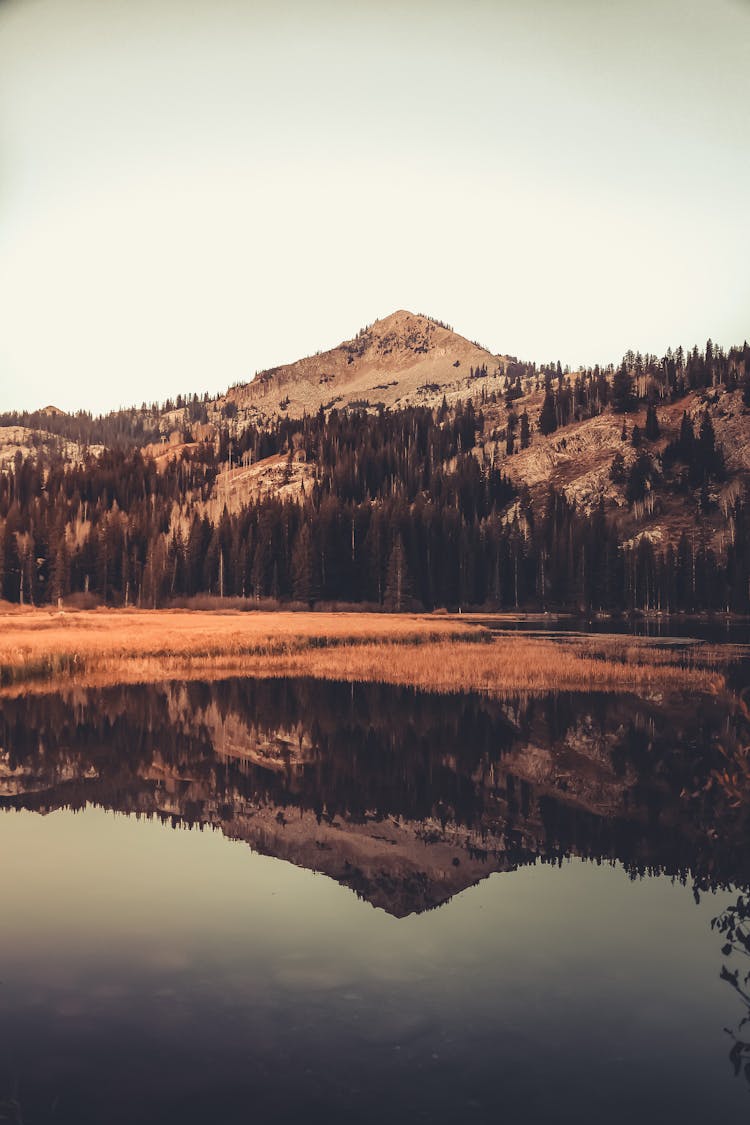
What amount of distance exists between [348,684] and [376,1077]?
30842mm

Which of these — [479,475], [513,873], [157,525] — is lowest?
[513,873]

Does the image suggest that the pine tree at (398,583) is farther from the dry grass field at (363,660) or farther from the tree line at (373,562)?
the dry grass field at (363,660)

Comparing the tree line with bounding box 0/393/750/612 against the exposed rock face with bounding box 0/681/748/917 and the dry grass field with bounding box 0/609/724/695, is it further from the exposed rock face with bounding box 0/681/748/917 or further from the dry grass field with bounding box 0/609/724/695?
the exposed rock face with bounding box 0/681/748/917

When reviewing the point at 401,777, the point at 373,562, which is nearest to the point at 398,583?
the point at 373,562

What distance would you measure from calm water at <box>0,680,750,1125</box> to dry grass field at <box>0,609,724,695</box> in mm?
13610

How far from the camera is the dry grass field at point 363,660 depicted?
38469mm

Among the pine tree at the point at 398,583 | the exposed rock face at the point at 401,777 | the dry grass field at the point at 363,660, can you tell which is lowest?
the exposed rock face at the point at 401,777

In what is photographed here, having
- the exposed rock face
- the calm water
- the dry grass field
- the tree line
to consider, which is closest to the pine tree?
the tree line

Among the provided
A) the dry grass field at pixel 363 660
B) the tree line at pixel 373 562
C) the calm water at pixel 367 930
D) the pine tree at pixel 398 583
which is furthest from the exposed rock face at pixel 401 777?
the tree line at pixel 373 562

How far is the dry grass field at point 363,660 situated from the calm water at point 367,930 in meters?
13.6

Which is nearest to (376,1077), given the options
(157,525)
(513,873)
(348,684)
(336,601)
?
Result: (513,873)

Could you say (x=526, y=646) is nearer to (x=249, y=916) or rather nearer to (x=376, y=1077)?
(x=249, y=916)

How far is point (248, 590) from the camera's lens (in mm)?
144125

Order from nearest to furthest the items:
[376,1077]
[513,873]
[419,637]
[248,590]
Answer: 1. [376,1077]
2. [513,873]
3. [419,637]
4. [248,590]
